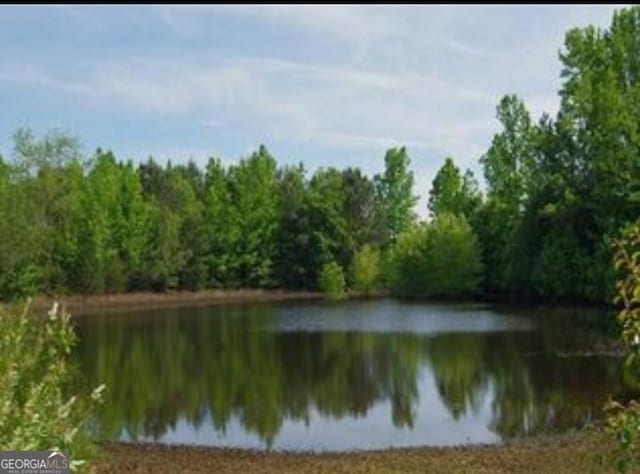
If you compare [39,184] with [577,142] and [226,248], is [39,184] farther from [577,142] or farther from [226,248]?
[577,142]

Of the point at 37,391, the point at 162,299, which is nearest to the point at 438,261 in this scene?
the point at 162,299

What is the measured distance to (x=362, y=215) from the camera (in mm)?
93562

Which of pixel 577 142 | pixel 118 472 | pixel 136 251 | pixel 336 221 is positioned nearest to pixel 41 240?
pixel 136 251

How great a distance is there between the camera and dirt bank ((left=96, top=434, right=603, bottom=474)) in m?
13.9

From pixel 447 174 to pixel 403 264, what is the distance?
15.4 meters

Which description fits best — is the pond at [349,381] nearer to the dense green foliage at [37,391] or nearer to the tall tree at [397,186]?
the dense green foliage at [37,391]

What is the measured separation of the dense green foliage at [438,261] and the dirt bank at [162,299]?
816 cm

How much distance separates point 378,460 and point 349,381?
37.8 ft

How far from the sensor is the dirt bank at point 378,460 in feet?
45.5

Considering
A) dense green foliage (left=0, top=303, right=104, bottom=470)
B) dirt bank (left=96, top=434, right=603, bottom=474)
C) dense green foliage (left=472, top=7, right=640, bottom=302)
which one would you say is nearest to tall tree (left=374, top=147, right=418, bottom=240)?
dense green foliage (left=472, top=7, right=640, bottom=302)

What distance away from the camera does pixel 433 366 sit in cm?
2925

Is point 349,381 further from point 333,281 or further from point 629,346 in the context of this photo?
point 333,281

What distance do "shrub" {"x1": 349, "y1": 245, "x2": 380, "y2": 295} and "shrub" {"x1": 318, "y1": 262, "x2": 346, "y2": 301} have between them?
1519mm

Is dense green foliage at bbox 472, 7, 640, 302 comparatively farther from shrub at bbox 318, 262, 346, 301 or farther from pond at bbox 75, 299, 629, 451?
shrub at bbox 318, 262, 346, 301
